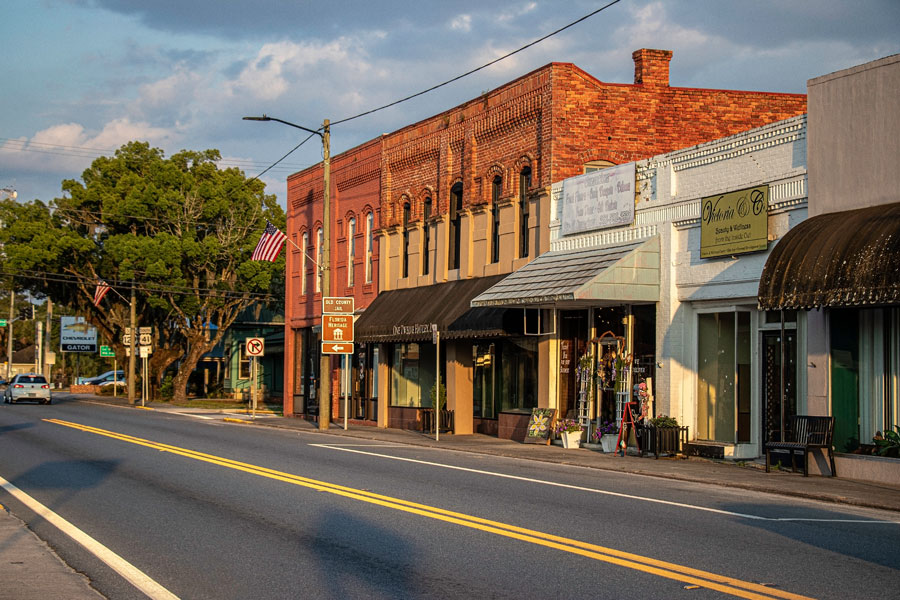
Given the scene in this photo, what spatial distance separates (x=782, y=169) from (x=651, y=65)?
969cm

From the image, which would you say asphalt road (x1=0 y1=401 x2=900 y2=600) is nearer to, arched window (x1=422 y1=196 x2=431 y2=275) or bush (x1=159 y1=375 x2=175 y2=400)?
arched window (x1=422 y1=196 x2=431 y2=275)

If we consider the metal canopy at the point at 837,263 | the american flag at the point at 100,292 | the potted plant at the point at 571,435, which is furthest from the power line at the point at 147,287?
the metal canopy at the point at 837,263

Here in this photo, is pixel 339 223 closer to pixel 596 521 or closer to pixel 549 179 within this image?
pixel 549 179

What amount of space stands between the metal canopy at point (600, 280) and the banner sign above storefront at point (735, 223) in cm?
151

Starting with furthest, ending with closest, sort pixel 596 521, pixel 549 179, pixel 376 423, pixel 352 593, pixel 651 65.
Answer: pixel 376 423, pixel 651 65, pixel 549 179, pixel 596 521, pixel 352 593

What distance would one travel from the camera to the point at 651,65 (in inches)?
1095

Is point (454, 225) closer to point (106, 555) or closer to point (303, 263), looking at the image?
point (303, 263)

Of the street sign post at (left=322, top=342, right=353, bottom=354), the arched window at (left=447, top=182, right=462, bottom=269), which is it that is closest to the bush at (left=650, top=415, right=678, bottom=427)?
the arched window at (left=447, top=182, right=462, bottom=269)

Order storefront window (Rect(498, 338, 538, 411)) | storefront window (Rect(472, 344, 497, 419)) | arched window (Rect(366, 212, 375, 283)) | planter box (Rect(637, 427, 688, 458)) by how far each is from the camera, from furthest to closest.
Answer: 1. arched window (Rect(366, 212, 375, 283))
2. storefront window (Rect(472, 344, 497, 419))
3. storefront window (Rect(498, 338, 538, 411))
4. planter box (Rect(637, 427, 688, 458))

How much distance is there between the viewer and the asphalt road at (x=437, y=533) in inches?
320

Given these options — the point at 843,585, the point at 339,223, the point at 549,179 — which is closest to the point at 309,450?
the point at 549,179

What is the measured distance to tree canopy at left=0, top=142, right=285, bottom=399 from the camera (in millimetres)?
53531

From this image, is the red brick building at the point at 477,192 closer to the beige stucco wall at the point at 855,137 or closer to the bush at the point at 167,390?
the beige stucco wall at the point at 855,137

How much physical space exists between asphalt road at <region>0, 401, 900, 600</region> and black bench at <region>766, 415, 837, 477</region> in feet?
7.50
